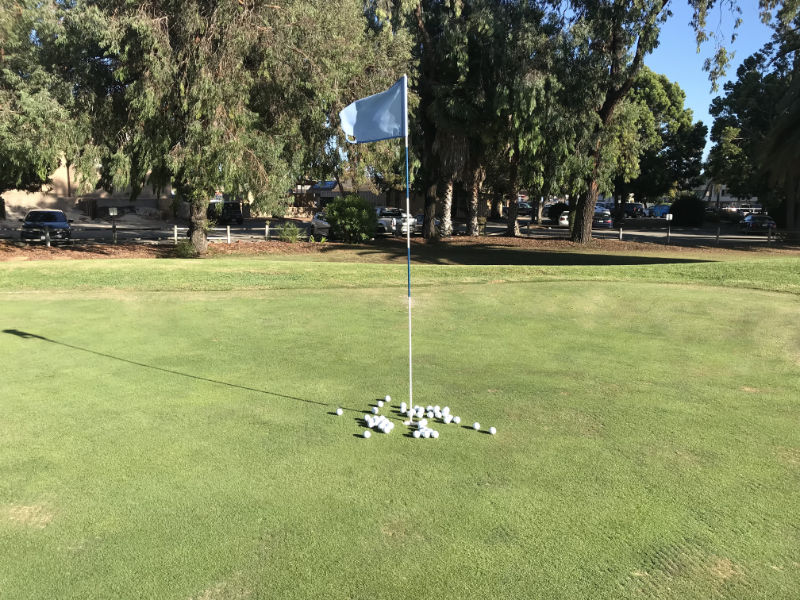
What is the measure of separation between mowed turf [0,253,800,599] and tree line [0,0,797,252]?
46.8 feet

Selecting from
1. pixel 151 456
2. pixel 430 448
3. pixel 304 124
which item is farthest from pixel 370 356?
pixel 304 124

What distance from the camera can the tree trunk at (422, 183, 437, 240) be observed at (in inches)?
1346

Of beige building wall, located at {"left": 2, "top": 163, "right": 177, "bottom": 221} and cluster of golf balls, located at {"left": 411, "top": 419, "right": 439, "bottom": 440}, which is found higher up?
beige building wall, located at {"left": 2, "top": 163, "right": 177, "bottom": 221}

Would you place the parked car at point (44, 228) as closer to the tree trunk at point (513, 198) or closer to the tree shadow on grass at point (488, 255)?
the tree shadow on grass at point (488, 255)

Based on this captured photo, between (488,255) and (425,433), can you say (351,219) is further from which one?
(425,433)

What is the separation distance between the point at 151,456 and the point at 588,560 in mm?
3225

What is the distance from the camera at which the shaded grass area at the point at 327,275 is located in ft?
45.4

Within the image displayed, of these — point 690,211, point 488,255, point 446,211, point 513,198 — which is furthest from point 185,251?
point 690,211

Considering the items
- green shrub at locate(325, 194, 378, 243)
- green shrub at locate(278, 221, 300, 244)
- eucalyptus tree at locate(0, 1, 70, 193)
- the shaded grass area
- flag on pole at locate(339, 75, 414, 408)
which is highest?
eucalyptus tree at locate(0, 1, 70, 193)

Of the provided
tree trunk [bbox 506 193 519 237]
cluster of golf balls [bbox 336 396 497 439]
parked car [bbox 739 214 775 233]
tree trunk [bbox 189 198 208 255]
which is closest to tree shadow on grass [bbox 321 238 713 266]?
tree trunk [bbox 189 198 208 255]

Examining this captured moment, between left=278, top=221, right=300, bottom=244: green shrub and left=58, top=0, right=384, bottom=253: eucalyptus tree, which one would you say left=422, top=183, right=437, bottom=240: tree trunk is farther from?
left=58, top=0, right=384, bottom=253: eucalyptus tree

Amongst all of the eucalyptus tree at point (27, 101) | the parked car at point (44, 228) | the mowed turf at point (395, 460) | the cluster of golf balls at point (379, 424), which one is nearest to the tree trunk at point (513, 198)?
the eucalyptus tree at point (27, 101)

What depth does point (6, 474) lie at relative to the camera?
4418 millimetres

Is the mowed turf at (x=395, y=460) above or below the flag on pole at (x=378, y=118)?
below
